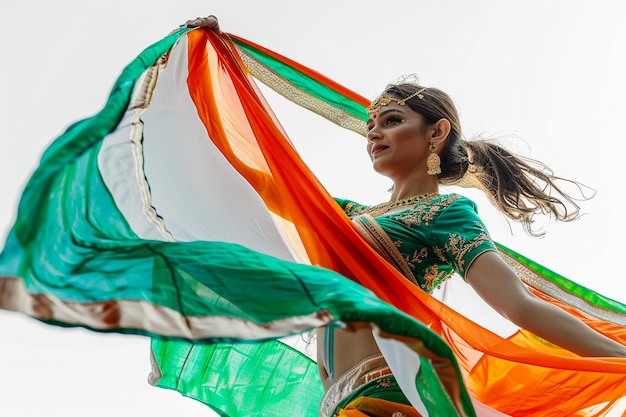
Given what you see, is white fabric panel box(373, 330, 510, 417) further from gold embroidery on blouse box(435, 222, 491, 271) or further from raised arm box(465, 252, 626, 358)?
gold embroidery on blouse box(435, 222, 491, 271)

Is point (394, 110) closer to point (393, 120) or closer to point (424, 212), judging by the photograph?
point (393, 120)

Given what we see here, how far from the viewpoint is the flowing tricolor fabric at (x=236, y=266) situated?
1472mm

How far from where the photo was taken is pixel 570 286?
2826mm

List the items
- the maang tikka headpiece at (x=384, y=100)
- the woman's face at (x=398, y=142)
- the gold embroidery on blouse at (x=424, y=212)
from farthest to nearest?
the maang tikka headpiece at (x=384, y=100) < the woman's face at (x=398, y=142) < the gold embroidery on blouse at (x=424, y=212)

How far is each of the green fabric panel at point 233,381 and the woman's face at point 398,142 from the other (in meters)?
0.68

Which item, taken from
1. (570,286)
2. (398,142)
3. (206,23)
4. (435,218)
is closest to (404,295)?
(435,218)

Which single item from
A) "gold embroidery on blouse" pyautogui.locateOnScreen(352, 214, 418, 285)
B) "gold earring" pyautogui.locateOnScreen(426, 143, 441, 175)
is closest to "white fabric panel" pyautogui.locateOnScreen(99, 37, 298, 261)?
"gold embroidery on blouse" pyautogui.locateOnScreen(352, 214, 418, 285)

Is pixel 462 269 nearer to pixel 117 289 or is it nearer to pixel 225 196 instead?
pixel 225 196

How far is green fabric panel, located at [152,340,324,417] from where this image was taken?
261cm

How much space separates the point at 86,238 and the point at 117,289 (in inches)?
5.1

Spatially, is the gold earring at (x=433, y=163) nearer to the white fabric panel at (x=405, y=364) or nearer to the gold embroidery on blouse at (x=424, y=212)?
the gold embroidery on blouse at (x=424, y=212)

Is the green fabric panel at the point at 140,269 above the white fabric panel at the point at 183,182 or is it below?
below

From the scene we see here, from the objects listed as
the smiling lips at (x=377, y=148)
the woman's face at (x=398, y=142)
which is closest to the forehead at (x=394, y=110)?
the woman's face at (x=398, y=142)

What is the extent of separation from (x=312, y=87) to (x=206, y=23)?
50 centimetres
